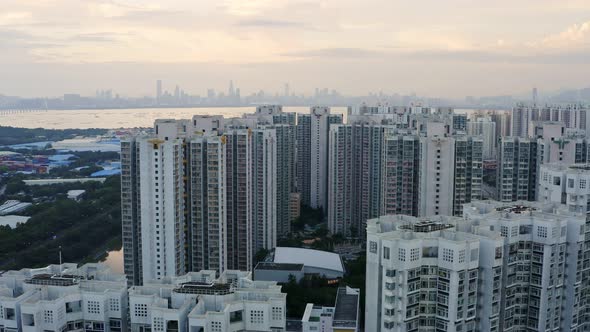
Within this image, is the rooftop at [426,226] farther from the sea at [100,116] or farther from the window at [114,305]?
the sea at [100,116]

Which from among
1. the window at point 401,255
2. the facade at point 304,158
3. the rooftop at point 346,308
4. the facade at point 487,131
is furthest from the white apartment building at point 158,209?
the facade at point 487,131

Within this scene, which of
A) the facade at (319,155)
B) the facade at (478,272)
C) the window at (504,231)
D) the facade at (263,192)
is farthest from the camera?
the facade at (319,155)

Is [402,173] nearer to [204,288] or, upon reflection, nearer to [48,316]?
[204,288]

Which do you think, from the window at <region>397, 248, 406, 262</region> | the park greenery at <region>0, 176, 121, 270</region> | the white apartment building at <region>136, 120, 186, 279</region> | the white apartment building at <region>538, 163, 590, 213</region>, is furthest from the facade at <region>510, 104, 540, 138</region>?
the window at <region>397, 248, 406, 262</region>

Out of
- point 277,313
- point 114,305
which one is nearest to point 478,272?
point 277,313

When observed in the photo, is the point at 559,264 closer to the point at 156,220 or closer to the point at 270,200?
the point at 156,220

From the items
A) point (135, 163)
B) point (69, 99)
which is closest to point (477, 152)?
point (135, 163)
